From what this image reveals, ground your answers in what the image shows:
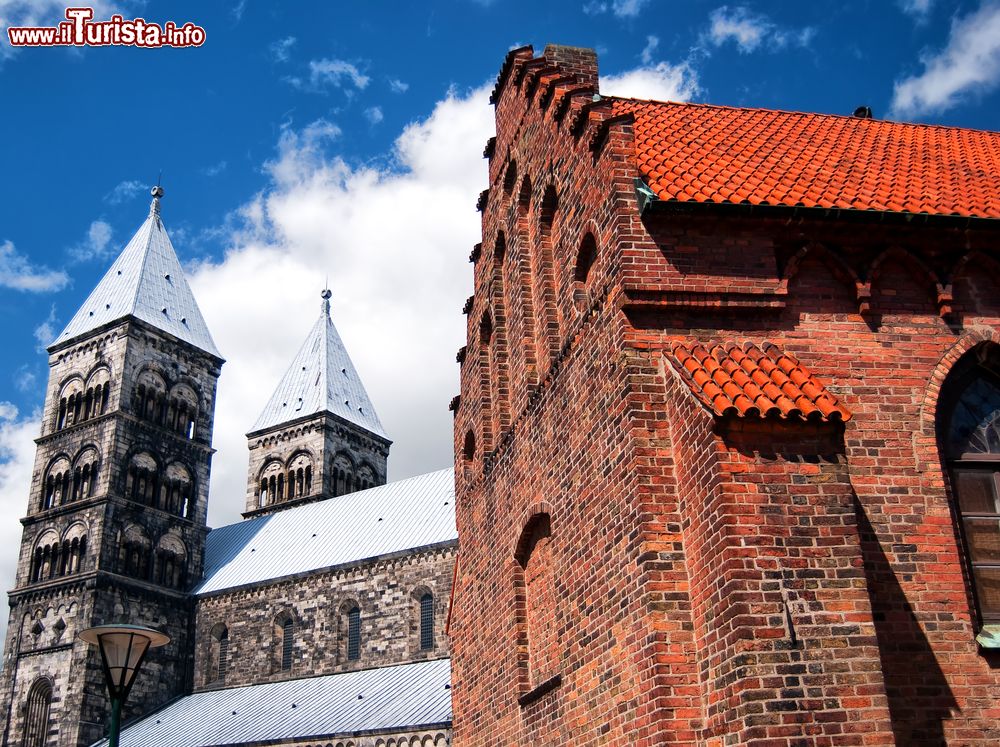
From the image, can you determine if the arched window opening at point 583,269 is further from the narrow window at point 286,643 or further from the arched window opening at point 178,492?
the arched window opening at point 178,492

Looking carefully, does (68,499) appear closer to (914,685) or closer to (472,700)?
(472,700)

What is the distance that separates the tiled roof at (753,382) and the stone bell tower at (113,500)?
131 ft

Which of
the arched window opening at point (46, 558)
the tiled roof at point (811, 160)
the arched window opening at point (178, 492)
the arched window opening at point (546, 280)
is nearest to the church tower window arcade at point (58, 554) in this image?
the arched window opening at point (46, 558)

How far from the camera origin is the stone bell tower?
42906mm

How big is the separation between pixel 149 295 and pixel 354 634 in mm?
20891

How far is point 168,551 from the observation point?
4734cm

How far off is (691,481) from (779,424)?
0.82 metres

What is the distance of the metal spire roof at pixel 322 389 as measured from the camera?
6159 cm

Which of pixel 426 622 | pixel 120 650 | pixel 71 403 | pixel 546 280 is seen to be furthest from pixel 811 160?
pixel 71 403

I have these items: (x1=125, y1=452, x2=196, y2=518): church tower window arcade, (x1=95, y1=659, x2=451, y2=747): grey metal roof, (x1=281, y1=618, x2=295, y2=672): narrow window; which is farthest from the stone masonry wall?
(x1=95, y1=659, x2=451, y2=747): grey metal roof

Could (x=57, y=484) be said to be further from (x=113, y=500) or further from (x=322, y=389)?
(x=322, y=389)

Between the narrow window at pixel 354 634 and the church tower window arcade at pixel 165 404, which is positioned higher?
the church tower window arcade at pixel 165 404

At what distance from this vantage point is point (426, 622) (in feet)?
130

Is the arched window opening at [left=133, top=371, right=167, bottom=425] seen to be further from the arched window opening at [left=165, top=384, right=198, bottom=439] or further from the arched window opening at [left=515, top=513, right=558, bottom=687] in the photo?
the arched window opening at [left=515, top=513, right=558, bottom=687]
